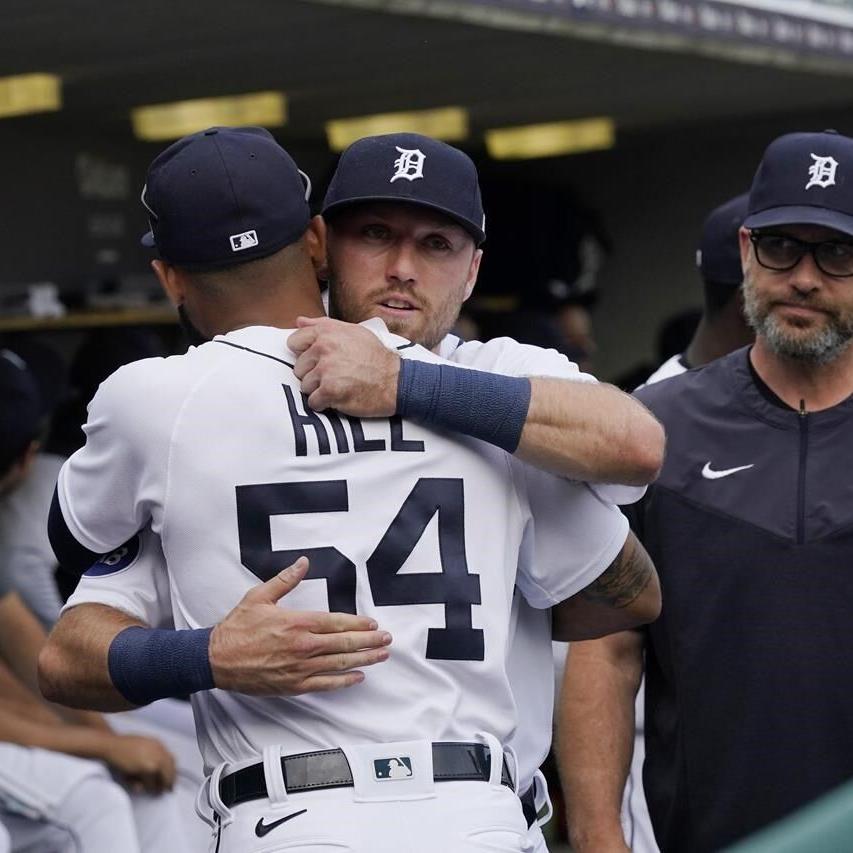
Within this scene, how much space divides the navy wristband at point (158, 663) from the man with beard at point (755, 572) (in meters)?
1.08

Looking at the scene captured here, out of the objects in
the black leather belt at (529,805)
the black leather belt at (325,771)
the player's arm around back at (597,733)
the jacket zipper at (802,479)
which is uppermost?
the jacket zipper at (802,479)

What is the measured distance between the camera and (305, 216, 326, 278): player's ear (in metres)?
2.70

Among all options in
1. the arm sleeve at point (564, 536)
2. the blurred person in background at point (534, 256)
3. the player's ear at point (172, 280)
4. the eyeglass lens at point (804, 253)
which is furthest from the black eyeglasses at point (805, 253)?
the blurred person in background at point (534, 256)

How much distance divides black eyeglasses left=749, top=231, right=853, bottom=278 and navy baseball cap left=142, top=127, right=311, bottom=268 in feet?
3.61

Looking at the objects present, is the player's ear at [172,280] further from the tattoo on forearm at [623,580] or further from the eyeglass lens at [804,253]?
the eyeglass lens at [804,253]

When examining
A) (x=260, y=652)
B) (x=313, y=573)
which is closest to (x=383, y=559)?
(x=313, y=573)

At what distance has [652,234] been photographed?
33.1 feet

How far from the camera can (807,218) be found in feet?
10.8

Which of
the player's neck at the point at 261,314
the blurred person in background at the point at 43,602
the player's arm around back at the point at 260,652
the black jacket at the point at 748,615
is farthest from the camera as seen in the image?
the blurred person in background at the point at 43,602

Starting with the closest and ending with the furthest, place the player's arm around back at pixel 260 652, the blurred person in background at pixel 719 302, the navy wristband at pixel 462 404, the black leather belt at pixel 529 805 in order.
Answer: the player's arm around back at pixel 260 652, the navy wristband at pixel 462 404, the black leather belt at pixel 529 805, the blurred person in background at pixel 719 302

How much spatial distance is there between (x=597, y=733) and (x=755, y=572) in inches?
16.9

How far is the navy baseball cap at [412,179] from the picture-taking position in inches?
106

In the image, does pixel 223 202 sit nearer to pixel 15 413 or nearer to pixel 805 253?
pixel 805 253

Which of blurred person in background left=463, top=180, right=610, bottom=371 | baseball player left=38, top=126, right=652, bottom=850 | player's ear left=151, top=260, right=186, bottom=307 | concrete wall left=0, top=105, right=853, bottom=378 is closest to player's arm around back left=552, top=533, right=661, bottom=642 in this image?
baseball player left=38, top=126, right=652, bottom=850
